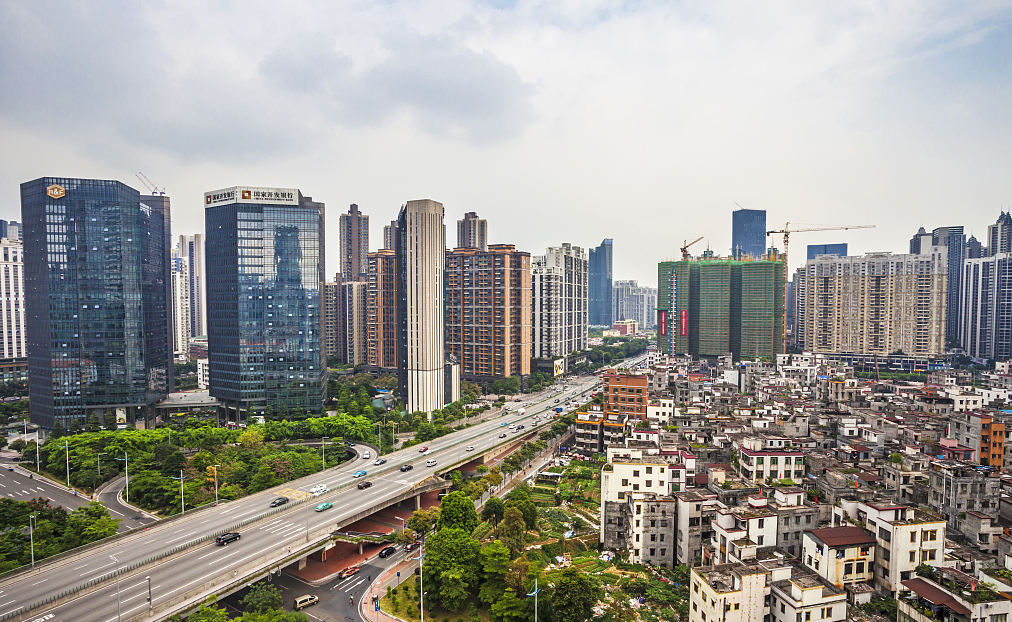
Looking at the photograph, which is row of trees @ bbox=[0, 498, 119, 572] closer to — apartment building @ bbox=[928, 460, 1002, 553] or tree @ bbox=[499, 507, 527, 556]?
tree @ bbox=[499, 507, 527, 556]

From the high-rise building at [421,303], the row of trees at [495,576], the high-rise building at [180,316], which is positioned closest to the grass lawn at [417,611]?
the row of trees at [495,576]

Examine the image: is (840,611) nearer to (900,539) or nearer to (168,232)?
(900,539)

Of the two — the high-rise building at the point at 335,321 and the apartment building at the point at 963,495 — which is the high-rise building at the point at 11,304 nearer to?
the high-rise building at the point at 335,321

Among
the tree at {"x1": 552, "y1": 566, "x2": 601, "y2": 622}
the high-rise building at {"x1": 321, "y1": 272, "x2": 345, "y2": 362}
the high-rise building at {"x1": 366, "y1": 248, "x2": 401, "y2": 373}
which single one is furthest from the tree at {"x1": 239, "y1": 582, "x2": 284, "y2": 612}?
the high-rise building at {"x1": 321, "y1": 272, "x2": 345, "y2": 362}

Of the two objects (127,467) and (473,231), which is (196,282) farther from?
(127,467)

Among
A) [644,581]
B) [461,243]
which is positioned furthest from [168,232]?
[644,581]

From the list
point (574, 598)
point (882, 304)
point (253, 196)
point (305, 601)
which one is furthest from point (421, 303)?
point (882, 304)
